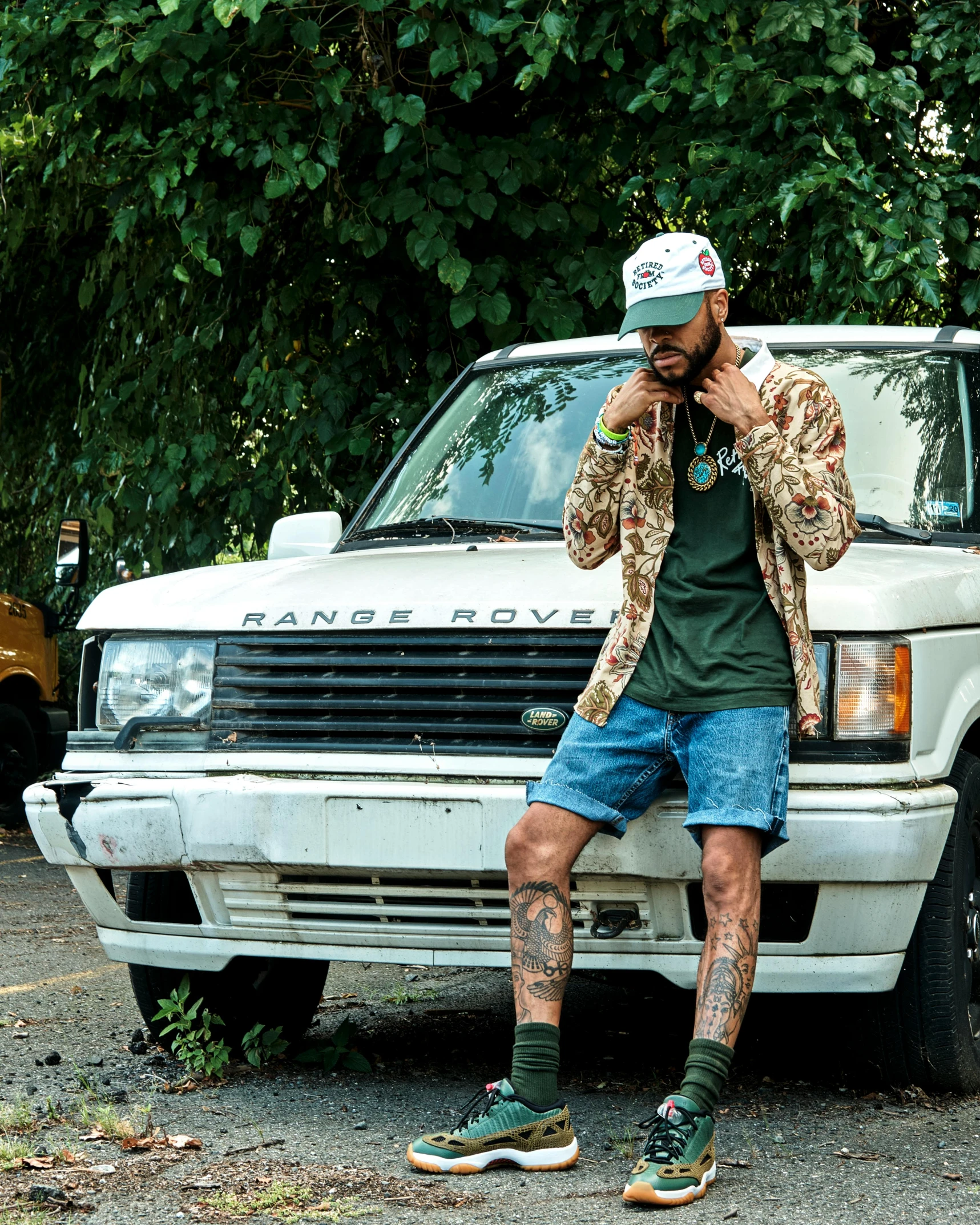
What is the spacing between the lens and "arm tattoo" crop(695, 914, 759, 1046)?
3475mm

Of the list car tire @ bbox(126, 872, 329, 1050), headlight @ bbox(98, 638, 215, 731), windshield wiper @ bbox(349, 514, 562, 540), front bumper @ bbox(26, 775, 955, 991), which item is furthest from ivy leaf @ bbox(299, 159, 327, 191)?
front bumper @ bbox(26, 775, 955, 991)

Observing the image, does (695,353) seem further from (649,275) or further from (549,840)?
(549,840)

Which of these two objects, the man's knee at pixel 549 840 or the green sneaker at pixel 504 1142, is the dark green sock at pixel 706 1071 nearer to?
the green sneaker at pixel 504 1142

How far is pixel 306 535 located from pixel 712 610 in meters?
1.93

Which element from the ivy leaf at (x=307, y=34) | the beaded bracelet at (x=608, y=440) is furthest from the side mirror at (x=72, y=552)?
the beaded bracelet at (x=608, y=440)

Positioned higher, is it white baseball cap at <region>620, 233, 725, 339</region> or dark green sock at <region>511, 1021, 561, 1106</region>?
white baseball cap at <region>620, 233, 725, 339</region>

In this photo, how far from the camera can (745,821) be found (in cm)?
347

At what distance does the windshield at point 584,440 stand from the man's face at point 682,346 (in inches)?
47.9

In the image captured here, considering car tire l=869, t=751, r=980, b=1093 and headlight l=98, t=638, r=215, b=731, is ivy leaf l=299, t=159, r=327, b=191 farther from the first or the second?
car tire l=869, t=751, r=980, b=1093

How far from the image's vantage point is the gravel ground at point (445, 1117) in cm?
335

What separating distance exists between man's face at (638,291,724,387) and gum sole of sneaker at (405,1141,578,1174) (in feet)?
5.25

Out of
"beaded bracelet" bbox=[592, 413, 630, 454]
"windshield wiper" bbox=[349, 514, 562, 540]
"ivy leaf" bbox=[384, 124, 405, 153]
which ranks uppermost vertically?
"ivy leaf" bbox=[384, 124, 405, 153]

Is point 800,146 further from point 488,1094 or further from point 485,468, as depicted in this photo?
point 488,1094

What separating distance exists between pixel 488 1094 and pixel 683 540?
1.25 meters
